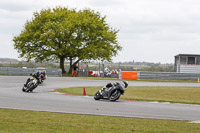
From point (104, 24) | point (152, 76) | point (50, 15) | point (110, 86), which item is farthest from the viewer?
point (104, 24)

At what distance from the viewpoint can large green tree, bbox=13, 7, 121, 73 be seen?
168ft

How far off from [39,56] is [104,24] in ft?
34.9

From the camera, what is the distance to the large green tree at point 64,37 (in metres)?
51.1

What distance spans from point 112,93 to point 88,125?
8.04m

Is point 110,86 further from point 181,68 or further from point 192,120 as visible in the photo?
point 181,68

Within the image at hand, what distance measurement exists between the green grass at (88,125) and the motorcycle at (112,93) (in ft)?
19.6

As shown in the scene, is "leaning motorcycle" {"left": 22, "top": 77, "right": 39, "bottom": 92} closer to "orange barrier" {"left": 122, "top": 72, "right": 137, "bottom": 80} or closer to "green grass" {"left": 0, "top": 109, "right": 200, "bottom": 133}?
"green grass" {"left": 0, "top": 109, "right": 200, "bottom": 133}

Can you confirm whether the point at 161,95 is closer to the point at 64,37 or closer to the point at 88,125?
the point at 88,125

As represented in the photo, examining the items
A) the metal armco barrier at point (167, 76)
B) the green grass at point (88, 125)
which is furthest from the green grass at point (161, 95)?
the metal armco barrier at point (167, 76)

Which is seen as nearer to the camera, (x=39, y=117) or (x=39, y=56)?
(x=39, y=117)

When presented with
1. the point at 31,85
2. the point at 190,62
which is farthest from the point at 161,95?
the point at 190,62

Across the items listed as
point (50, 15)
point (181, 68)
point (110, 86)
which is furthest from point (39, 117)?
point (50, 15)

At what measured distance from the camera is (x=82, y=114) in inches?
486

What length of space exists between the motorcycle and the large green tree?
33147 mm
